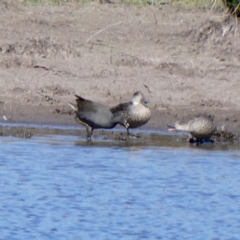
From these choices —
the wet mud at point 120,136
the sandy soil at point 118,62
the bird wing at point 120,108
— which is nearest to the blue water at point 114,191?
the wet mud at point 120,136

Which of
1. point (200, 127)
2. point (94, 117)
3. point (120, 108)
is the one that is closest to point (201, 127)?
point (200, 127)

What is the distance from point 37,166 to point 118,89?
271cm

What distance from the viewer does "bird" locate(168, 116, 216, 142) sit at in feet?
36.2

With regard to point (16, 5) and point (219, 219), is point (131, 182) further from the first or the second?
point (16, 5)

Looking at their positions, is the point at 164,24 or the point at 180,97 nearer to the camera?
the point at 180,97

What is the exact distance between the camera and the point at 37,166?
33.2ft

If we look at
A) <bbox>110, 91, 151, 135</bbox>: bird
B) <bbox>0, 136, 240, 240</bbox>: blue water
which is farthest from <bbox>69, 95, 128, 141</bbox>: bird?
<bbox>0, 136, 240, 240</bbox>: blue water

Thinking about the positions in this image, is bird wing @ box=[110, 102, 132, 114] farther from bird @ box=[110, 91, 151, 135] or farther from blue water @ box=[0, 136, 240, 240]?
blue water @ box=[0, 136, 240, 240]

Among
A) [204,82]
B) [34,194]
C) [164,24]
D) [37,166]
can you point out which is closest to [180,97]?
[204,82]

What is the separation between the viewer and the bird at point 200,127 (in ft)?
36.2

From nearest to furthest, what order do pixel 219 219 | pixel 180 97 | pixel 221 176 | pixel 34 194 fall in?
pixel 219 219 → pixel 34 194 → pixel 221 176 → pixel 180 97

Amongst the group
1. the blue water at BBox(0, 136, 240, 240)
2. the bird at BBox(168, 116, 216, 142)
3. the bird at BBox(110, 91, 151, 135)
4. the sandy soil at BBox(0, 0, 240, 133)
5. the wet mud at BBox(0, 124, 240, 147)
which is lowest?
the blue water at BBox(0, 136, 240, 240)

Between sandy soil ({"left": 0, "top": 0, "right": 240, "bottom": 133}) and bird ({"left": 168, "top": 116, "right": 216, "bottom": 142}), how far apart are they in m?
0.74

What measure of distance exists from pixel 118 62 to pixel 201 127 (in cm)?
226
